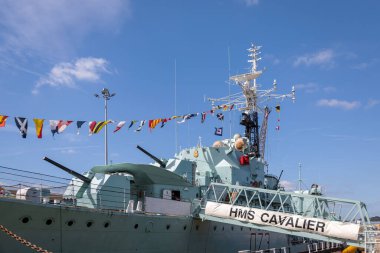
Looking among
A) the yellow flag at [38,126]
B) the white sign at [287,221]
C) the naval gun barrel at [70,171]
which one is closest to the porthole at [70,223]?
the naval gun barrel at [70,171]

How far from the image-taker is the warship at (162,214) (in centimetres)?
1410

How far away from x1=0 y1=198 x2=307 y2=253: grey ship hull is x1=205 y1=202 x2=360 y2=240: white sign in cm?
175

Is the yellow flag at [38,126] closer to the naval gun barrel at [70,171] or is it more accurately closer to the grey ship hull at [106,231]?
the naval gun barrel at [70,171]

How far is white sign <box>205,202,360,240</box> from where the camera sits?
651 inches

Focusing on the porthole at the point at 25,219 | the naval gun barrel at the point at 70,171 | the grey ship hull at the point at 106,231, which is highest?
the naval gun barrel at the point at 70,171

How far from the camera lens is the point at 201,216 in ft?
65.4

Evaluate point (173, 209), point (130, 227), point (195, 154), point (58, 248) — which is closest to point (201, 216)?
point (173, 209)

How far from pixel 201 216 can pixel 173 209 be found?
1.59 m

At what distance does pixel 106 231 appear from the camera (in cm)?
1581

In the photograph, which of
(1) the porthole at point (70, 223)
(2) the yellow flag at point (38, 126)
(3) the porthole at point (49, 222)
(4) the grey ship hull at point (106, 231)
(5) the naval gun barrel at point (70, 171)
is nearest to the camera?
(4) the grey ship hull at point (106, 231)

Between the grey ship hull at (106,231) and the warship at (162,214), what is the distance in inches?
1.3

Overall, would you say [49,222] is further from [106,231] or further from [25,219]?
[106,231]

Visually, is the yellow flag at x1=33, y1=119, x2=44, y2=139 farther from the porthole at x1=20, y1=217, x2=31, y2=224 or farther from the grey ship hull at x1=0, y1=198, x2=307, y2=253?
the porthole at x1=20, y1=217, x2=31, y2=224

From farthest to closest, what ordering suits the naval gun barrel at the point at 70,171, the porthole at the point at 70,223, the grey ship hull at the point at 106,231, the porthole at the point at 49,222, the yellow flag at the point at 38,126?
1. the yellow flag at the point at 38,126
2. the naval gun barrel at the point at 70,171
3. the porthole at the point at 70,223
4. the porthole at the point at 49,222
5. the grey ship hull at the point at 106,231
